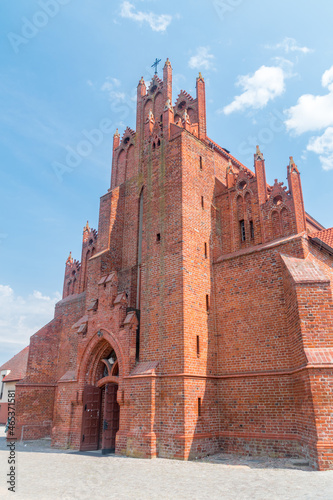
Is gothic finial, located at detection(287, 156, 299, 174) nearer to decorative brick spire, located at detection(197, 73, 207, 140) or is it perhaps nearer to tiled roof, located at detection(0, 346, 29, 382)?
decorative brick spire, located at detection(197, 73, 207, 140)

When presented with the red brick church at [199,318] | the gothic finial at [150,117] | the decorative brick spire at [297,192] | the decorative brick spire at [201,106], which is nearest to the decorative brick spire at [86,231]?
the red brick church at [199,318]

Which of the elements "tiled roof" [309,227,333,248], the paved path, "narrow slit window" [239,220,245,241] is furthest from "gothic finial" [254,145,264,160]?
the paved path

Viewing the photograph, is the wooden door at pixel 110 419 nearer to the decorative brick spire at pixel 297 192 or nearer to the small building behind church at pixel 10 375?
the decorative brick spire at pixel 297 192

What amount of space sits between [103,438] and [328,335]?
963cm

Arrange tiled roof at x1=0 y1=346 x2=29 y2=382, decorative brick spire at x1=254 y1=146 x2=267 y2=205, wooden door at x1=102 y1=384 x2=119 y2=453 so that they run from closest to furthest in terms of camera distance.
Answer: wooden door at x1=102 y1=384 x2=119 y2=453 < decorative brick spire at x1=254 y1=146 x2=267 y2=205 < tiled roof at x1=0 y1=346 x2=29 y2=382

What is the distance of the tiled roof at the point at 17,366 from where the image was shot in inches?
1299

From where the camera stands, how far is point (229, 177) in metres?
17.4

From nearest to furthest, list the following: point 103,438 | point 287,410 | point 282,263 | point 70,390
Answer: point 287,410, point 282,263, point 103,438, point 70,390

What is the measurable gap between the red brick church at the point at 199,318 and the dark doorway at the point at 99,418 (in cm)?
5

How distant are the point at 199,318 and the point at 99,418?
6.44m

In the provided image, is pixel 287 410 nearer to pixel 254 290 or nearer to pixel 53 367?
pixel 254 290

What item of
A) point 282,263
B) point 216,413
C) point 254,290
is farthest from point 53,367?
point 282,263

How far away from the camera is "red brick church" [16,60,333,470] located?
12.2 m

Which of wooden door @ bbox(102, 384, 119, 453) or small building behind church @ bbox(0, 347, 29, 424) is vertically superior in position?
small building behind church @ bbox(0, 347, 29, 424)
